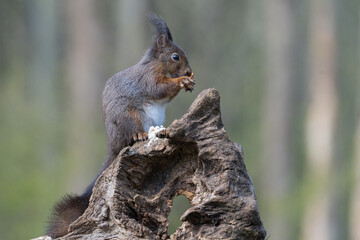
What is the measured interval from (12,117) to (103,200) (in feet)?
54.5

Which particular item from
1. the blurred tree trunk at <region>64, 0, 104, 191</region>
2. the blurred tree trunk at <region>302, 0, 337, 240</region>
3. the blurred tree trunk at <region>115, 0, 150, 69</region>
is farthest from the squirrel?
the blurred tree trunk at <region>302, 0, 337, 240</region>

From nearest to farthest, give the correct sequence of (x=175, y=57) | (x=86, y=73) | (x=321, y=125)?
(x=175, y=57)
(x=86, y=73)
(x=321, y=125)

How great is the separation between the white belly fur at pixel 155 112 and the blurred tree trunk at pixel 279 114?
982 centimetres

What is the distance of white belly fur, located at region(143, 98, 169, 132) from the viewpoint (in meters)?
3.77

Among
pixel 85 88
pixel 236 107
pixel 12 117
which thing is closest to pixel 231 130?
pixel 236 107

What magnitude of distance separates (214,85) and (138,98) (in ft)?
41.6

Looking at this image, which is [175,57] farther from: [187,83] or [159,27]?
[187,83]

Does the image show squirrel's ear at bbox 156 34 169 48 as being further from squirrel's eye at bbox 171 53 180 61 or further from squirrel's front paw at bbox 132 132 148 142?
squirrel's front paw at bbox 132 132 148 142

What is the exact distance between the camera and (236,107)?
64.0ft

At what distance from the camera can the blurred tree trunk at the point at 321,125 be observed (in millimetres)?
12297

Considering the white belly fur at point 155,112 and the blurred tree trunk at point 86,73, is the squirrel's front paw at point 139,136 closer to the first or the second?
the white belly fur at point 155,112

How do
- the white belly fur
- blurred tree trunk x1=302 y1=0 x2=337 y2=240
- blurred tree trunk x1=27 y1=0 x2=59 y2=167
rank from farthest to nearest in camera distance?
1. blurred tree trunk x1=27 y1=0 x2=59 y2=167
2. blurred tree trunk x1=302 y1=0 x2=337 y2=240
3. the white belly fur

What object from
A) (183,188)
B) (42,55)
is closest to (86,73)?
(183,188)

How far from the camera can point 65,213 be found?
10.8 feet
